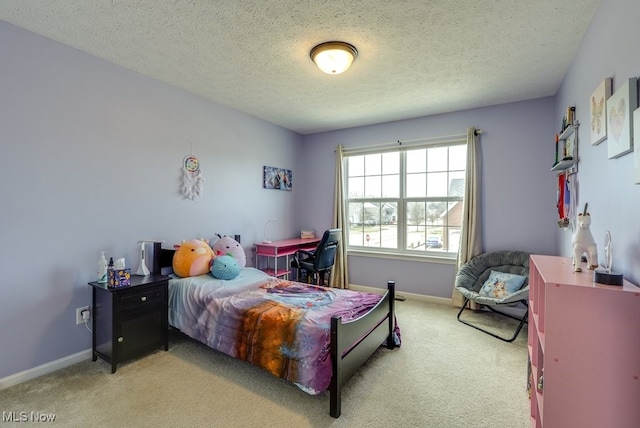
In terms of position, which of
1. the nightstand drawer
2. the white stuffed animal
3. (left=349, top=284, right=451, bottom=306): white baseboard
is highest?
the white stuffed animal

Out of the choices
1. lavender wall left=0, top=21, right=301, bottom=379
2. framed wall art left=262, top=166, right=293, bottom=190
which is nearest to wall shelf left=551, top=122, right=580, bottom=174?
framed wall art left=262, top=166, right=293, bottom=190

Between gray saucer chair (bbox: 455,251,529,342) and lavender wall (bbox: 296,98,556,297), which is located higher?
lavender wall (bbox: 296,98,556,297)

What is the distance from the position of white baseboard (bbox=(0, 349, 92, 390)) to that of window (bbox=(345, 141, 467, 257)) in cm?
342

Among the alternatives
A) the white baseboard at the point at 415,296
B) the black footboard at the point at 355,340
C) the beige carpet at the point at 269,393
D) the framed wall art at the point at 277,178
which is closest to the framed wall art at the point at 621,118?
the beige carpet at the point at 269,393

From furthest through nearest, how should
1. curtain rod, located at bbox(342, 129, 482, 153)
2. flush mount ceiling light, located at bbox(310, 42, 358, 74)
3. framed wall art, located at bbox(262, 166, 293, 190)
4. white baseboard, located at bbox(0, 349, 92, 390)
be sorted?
framed wall art, located at bbox(262, 166, 293, 190) → curtain rod, located at bbox(342, 129, 482, 153) → flush mount ceiling light, located at bbox(310, 42, 358, 74) → white baseboard, located at bbox(0, 349, 92, 390)

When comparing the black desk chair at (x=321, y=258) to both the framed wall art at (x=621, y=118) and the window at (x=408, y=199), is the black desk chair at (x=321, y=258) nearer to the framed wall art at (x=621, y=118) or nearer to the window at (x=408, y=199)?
the window at (x=408, y=199)

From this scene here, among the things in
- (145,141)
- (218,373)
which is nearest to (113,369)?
(218,373)

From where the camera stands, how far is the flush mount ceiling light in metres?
2.27

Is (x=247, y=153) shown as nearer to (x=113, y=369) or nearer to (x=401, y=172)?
(x=401, y=172)

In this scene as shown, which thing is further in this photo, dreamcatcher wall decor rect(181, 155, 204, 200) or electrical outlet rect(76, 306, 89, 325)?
dreamcatcher wall decor rect(181, 155, 204, 200)

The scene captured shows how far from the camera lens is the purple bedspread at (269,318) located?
188cm

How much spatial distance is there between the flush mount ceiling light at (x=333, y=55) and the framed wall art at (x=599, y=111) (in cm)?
161

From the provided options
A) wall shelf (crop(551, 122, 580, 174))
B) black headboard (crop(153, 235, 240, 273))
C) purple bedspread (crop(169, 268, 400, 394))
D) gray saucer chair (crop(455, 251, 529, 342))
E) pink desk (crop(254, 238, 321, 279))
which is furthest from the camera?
pink desk (crop(254, 238, 321, 279))

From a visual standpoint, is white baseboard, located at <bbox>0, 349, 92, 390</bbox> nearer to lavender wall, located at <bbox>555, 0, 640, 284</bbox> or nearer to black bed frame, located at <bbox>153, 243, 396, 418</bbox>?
black bed frame, located at <bbox>153, 243, 396, 418</bbox>
